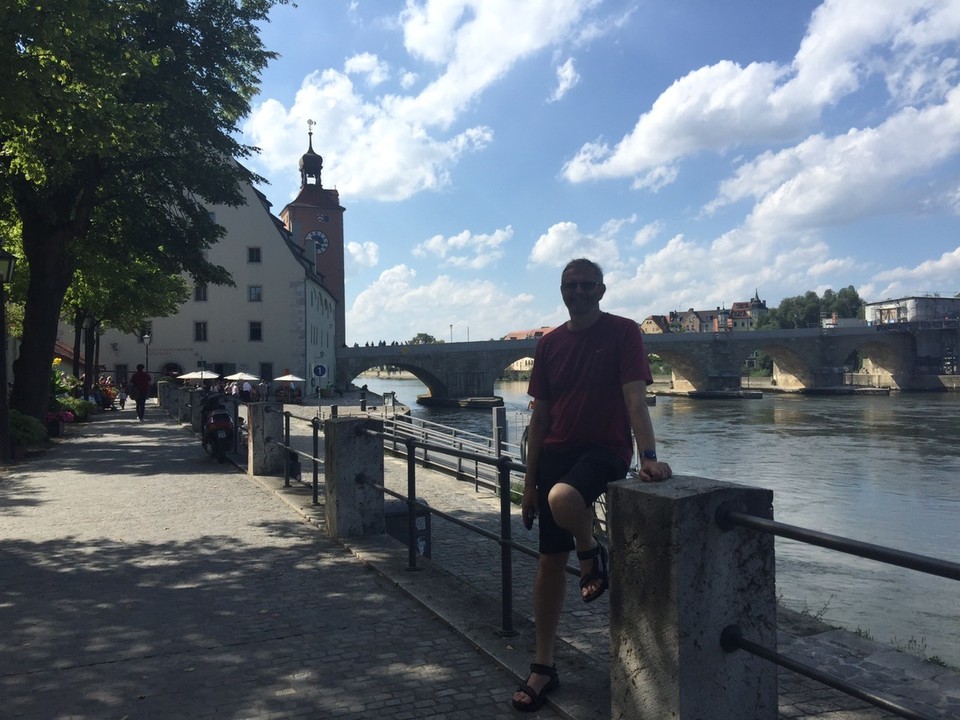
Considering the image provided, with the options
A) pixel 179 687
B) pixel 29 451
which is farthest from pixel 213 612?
pixel 29 451

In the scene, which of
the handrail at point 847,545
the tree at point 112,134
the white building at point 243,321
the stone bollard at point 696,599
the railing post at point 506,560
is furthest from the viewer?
the white building at point 243,321

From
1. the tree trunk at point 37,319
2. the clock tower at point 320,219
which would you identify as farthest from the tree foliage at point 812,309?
the tree trunk at point 37,319

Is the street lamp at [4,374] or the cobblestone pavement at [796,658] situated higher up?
the street lamp at [4,374]

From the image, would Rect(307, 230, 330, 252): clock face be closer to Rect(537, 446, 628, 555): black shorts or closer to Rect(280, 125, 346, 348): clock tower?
Rect(280, 125, 346, 348): clock tower

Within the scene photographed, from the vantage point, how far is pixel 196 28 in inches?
685

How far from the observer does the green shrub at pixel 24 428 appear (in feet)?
45.4

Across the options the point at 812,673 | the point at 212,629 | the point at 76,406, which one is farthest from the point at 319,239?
the point at 812,673

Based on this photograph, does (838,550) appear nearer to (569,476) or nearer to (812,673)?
(812,673)

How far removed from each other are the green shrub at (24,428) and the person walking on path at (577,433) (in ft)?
42.4

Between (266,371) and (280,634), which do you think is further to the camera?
(266,371)

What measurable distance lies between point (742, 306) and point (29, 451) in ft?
532

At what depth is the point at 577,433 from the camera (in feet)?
11.0

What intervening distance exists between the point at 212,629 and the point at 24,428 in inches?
448

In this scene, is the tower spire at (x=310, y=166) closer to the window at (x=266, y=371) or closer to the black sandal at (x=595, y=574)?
the window at (x=266, y=371)
